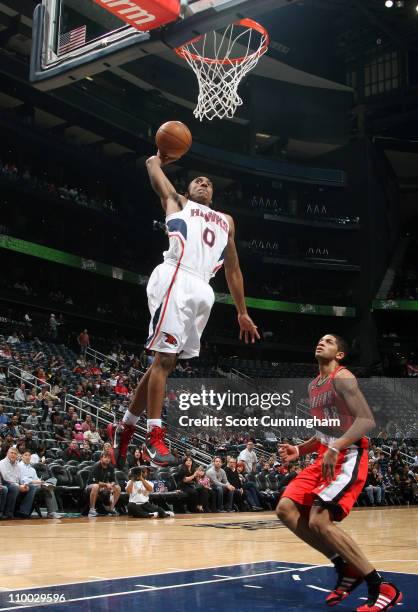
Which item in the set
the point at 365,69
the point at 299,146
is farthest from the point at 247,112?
the point at 365,69

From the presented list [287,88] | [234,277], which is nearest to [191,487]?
[234,277]

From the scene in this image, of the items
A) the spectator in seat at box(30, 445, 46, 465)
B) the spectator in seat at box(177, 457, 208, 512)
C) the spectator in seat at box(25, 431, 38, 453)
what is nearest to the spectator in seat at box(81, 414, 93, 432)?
the spectator in seat at box(25, 431, 38, 453)

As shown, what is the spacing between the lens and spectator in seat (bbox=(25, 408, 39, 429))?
13.5 m

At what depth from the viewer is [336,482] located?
15.7ft

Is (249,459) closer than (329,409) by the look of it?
No

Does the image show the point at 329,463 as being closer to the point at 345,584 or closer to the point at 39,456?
the point at 345,584

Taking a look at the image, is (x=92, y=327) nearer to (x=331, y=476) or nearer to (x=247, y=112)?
(x=247, y=112)

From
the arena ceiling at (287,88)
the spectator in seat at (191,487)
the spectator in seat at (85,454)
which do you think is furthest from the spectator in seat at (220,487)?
the arena ceiling at (287,88)

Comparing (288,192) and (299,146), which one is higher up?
(299,146)

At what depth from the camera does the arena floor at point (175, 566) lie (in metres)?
4.71

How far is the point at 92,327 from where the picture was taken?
27.0m

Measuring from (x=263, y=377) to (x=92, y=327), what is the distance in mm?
6659

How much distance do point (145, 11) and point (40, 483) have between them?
315 inches

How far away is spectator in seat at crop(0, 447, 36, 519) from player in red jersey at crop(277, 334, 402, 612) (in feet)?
21.8
